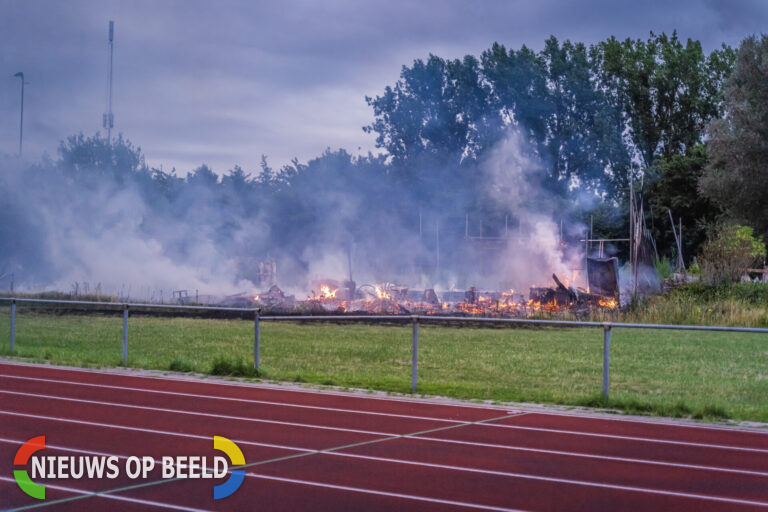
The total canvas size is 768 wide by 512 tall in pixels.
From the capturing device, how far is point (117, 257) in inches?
1859

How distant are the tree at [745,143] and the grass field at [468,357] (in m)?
13.6

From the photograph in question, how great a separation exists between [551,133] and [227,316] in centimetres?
3101

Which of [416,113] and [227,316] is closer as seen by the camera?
[227,316]

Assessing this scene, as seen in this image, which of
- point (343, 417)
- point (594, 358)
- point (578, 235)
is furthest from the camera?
point (578, 235)

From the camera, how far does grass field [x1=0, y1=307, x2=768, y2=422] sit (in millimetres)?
11938

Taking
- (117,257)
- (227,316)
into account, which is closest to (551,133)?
(117,257)

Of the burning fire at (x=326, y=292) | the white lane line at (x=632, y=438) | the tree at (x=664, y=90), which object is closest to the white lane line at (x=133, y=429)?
the white lane line at (x=632, y=438)

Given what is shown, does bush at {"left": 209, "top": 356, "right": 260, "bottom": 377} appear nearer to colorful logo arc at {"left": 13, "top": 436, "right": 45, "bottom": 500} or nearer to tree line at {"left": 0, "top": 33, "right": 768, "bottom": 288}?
colorful logo arc at {"left": 13, "top": 436, "right": 45, "bottom": 500}

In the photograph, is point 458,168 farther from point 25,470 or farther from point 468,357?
point 25,470

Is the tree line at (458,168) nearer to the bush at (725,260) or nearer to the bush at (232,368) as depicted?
the bush at (725,260)

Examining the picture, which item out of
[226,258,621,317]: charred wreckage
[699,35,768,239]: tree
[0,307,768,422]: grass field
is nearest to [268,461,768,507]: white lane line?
[0,307,768,422]: grass field

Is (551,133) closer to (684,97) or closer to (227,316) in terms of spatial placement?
(684,97)

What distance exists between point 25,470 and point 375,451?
2.94 m

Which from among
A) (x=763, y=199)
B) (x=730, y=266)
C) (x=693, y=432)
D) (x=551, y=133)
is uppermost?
(x=551, y=133)
